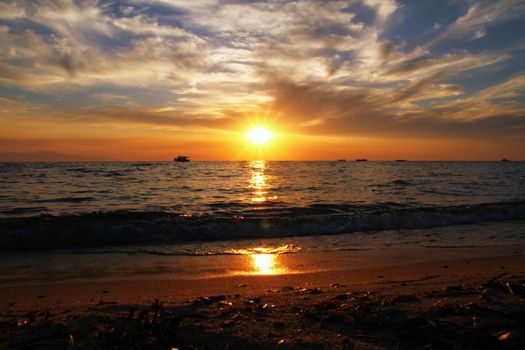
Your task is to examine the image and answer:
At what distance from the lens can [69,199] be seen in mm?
18531

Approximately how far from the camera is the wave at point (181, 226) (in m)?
10.5

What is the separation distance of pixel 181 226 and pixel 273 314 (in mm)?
8281

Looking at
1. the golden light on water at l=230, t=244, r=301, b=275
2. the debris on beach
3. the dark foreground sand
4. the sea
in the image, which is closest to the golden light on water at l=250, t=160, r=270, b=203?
the sea

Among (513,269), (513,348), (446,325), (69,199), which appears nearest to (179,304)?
(446,325)

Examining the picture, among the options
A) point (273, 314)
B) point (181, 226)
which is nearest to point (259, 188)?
point (181, 226)

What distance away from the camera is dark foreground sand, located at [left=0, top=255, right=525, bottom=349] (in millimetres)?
3256

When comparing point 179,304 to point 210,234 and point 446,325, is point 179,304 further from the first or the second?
point 210,234

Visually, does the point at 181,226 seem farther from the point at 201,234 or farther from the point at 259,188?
the point at 259,188

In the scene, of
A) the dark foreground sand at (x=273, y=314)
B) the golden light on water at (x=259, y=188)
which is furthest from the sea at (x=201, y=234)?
the golden light on water at (x=259, y=188)

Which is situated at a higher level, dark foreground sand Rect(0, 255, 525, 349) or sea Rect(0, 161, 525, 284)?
dark foreground sand Rect(0, 255, 525, 349)

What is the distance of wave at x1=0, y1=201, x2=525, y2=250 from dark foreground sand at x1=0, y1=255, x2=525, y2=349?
498 cm

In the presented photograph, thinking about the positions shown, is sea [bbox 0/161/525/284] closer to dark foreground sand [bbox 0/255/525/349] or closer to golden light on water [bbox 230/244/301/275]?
golden light on water [bbox 230/244/301/275]

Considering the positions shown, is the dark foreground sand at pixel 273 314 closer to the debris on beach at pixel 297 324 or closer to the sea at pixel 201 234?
the debris on beach at pixel 297 324

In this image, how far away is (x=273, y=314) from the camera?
400cm
